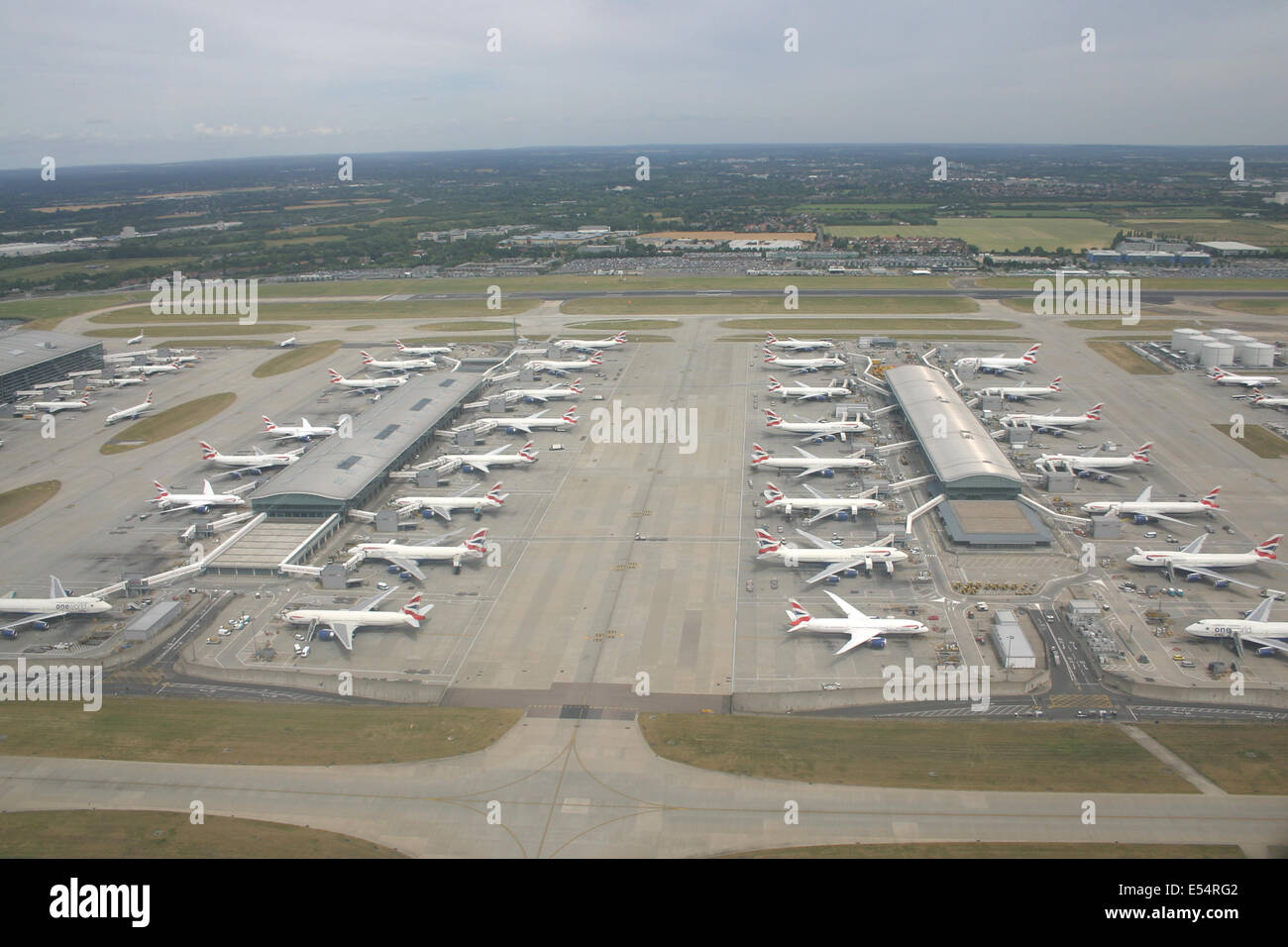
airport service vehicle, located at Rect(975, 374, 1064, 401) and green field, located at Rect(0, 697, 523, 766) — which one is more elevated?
airport service vehicle, located at Rect(975, 374, 1064, 401)

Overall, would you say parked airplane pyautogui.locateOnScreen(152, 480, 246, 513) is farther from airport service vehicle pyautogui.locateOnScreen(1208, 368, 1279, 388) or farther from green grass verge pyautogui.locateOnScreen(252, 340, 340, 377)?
airport service vehicle pyautogui.locateOnScreen(1208, 368, 1279, 388)

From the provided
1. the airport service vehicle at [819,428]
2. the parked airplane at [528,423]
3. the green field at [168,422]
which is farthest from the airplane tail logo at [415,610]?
the green field at [168,422]

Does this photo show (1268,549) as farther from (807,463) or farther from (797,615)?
(797,615)

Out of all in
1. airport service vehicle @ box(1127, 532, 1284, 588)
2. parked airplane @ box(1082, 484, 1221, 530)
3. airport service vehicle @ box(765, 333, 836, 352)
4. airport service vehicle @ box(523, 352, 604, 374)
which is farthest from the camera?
airport service vehicle @ box(765, 333, 836, 352)

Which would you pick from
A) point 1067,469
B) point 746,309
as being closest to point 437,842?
point 1067,469

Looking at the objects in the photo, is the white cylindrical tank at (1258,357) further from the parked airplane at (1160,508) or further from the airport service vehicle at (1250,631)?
the airport service vehicle at (1250,631)

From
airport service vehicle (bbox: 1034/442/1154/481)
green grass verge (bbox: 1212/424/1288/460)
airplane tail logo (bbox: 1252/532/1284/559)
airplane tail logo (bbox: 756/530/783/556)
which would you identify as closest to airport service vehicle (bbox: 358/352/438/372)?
airplane tail logo (bbox: 756/530/783/556)

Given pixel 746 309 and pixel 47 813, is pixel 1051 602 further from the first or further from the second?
pixel 746 309
